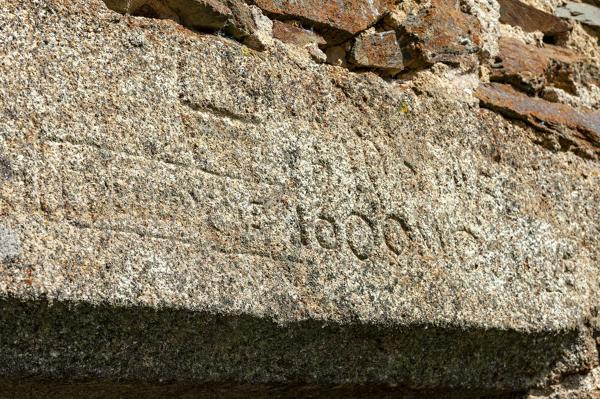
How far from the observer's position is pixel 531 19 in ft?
7.68

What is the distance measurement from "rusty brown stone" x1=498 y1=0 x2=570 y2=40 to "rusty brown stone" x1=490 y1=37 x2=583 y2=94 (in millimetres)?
47

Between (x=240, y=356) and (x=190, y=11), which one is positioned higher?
(x=190, y=11)

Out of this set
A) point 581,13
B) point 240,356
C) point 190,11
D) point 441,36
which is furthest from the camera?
point 581,13

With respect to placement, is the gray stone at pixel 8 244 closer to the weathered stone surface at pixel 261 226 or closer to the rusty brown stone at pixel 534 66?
the weathered stone surface at pixel 261 226

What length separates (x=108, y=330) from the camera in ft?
4.52

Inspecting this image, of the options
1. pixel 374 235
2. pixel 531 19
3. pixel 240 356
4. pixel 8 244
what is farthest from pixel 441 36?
pixel 8 244

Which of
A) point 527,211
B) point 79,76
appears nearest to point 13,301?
point 79,76

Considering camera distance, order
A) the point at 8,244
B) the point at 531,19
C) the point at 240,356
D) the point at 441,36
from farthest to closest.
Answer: the point at 531,19 < the point at 441,36 < the point at 240,356 < the point at 8,244

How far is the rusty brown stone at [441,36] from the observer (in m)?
1.97

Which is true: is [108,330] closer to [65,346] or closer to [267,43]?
[65,346]

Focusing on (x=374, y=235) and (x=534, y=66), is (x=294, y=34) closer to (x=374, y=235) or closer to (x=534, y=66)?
(x=374, y=235)

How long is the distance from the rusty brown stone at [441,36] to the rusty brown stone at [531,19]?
0.18m

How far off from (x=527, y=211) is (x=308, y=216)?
0.58m

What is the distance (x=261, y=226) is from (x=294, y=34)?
428 mm
